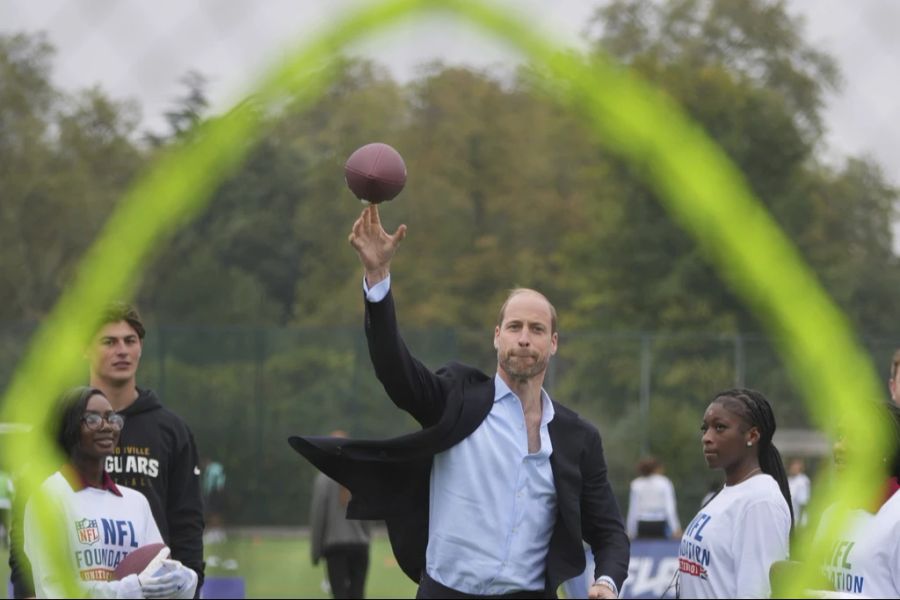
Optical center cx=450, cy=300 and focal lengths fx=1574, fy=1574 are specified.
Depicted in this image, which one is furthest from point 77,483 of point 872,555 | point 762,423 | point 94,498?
point 872,555

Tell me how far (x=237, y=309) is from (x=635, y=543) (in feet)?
59.4

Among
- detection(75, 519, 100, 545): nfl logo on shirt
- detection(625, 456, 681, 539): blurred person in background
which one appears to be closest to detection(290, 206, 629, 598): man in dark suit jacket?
detection(75, 519, 100, 545): nfl logo on shirt

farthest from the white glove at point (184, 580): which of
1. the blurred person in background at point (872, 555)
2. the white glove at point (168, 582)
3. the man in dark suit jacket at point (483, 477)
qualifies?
the blurred person in background at point (872, 555)

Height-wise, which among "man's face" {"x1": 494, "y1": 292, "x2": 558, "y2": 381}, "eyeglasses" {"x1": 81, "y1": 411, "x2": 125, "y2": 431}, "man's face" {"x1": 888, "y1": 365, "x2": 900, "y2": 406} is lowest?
"eyeglasses" {"x1": 81, "y1": 411, "x2": 125, "y2": 431}

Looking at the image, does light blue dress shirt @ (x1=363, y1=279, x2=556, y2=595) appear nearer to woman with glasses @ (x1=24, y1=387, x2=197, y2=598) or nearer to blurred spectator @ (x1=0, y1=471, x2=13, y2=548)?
woman with glasses @ (x1=24, y1=387, x2=197, y2=598)

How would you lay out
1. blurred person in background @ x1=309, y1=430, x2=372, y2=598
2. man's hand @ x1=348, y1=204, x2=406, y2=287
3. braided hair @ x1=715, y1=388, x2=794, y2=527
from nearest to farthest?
man's hand @ x1=348, y1=204, x2=406, y2=287
braided hair @ x1=715, y1=388, x2=794, y2=527
blurred person in background @ x1=309, y1=430, x2=372, y2=598

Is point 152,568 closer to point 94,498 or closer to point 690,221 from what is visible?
point 94,498

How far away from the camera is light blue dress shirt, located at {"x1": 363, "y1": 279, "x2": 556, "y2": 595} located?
16.9ft

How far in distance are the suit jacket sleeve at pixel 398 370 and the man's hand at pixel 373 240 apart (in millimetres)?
224

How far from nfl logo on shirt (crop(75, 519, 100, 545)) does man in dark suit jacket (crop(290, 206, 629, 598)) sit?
825 mm

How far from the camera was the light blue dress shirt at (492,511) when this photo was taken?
5.15m

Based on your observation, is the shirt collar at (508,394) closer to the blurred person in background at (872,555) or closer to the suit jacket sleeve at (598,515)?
the suit jacket sleeve at (598,515)

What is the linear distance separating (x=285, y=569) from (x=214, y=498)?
429cm

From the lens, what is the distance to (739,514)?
565 cm
